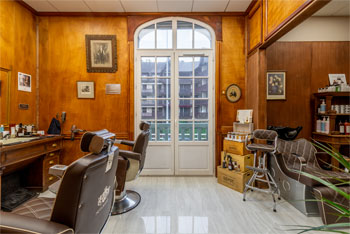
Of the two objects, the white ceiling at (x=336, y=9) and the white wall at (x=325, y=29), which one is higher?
the white ceiling at (x=336, y=9)

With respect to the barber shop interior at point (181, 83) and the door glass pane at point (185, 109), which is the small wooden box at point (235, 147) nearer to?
Result: the barber shop interior at point (181, 83)

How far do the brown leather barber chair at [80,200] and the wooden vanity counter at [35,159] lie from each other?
6.21 feet

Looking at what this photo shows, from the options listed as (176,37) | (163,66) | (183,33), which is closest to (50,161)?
(163,66)

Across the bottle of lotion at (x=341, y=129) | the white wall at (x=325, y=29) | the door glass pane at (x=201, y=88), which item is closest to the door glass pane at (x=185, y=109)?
the door glass pane at (x=201, y=88)

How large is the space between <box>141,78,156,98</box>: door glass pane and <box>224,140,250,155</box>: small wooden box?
179cm

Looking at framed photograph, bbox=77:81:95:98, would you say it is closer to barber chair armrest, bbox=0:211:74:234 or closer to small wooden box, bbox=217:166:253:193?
small wooden box, bbox=217:166:253:193

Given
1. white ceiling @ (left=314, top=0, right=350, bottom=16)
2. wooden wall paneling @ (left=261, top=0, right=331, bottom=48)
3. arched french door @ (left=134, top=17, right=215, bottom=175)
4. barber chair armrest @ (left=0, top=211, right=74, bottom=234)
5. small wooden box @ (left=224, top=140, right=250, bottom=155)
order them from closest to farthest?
barber chair armrest @ (left=0, top=211, right=74, bottom=234) → wooden wall paneling @ (left=261, top=0, right=331, bottom=48) → small wooden box @ (left=224, top=140, right=250, bottom=155) → white ceiling @ (left=314, top=0, right=350, bottom=16) → arched french door @ (left=134, top=17, right=215, bottom=175)

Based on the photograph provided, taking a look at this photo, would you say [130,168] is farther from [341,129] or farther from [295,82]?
[341,129]

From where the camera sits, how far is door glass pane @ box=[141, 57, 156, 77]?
161 inches

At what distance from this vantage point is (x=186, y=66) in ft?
13.5

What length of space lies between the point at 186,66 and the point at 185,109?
0.90m

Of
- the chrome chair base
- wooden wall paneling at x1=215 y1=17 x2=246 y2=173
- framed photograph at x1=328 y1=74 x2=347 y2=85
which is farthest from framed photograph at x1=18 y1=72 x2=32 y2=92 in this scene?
framed photograph at x1=328 y1=74 x2=347 y2=85

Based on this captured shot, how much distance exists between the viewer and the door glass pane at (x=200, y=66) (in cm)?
411

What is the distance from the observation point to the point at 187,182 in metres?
3.75
